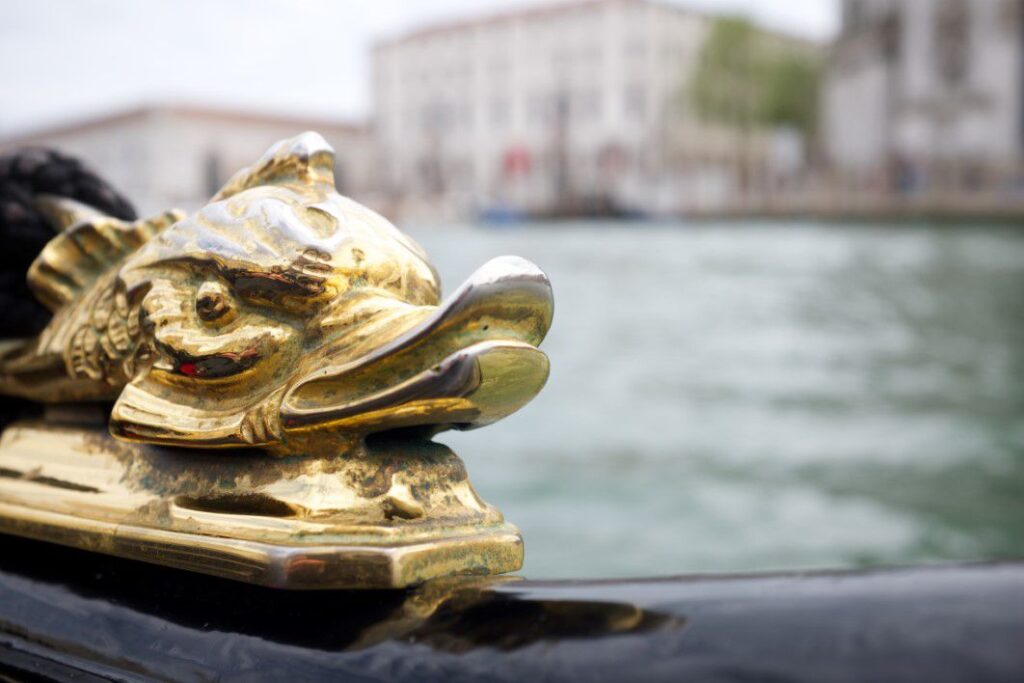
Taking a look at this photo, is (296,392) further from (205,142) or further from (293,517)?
(205,142)

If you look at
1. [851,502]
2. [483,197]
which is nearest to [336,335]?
[851,502]

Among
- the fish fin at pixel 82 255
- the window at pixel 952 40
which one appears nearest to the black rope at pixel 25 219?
the fish fin at pixel 82 255

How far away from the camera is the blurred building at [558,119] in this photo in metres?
23.2

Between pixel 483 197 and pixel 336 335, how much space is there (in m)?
32.6

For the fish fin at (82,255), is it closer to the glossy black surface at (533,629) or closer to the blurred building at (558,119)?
the glossy black surface at (533,629)

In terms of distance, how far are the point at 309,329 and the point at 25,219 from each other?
1.05ft

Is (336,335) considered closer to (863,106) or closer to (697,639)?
(697,639)

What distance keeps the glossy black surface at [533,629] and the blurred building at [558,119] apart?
2072 cm

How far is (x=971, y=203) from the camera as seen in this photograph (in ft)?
53.5

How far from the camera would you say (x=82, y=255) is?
0.59m

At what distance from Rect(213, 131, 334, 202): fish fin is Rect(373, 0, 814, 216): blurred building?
20.6m

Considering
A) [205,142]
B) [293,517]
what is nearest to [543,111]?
[205,142]

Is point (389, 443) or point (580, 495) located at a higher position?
point (389, 443)

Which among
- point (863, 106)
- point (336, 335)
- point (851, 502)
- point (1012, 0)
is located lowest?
point (851, 502)
